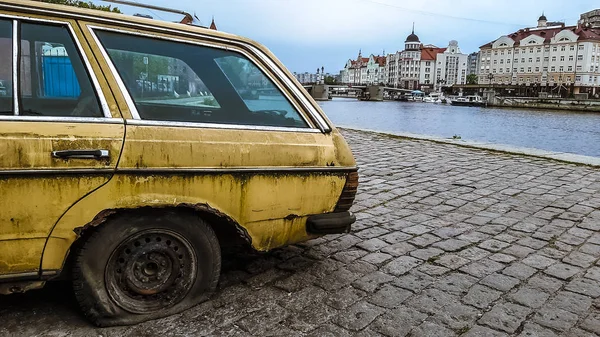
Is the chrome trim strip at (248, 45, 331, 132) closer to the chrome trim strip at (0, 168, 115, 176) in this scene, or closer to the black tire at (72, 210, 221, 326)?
the black tire at (72, 210, 221, 326)

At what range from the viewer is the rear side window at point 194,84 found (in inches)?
107

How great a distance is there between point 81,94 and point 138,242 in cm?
88

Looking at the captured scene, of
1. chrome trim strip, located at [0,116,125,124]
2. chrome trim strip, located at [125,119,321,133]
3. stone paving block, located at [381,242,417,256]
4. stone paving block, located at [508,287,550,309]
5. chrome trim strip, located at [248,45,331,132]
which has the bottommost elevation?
stone paving block, located at [508,287,550,309]

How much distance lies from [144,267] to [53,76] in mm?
1219

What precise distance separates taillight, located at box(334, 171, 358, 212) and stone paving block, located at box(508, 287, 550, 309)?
1.29 m

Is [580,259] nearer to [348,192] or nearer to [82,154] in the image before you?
[348,192]

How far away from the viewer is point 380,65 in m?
188

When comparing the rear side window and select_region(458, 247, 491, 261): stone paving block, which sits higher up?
the rear side window

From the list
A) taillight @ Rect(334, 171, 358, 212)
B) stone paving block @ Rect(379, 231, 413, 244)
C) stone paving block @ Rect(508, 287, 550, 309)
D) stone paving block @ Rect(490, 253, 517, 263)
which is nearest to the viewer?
stone paving block @ Rect(508, 287, 550, 309)

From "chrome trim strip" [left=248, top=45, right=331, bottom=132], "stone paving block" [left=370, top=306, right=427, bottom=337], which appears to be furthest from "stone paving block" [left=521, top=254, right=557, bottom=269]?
"chrome trim strip" [left=248, top=45, right=331, bottom=132]

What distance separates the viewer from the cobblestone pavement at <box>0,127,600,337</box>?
2.73 m

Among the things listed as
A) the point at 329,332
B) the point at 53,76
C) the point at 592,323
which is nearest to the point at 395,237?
the point at 592,323

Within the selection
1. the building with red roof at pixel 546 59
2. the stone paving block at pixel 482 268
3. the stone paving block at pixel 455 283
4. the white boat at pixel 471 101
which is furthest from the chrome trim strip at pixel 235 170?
the building with red roof at pixel 546 59

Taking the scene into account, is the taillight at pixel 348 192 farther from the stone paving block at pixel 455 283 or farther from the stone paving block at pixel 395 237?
the stone paving block at pixel 395 237
